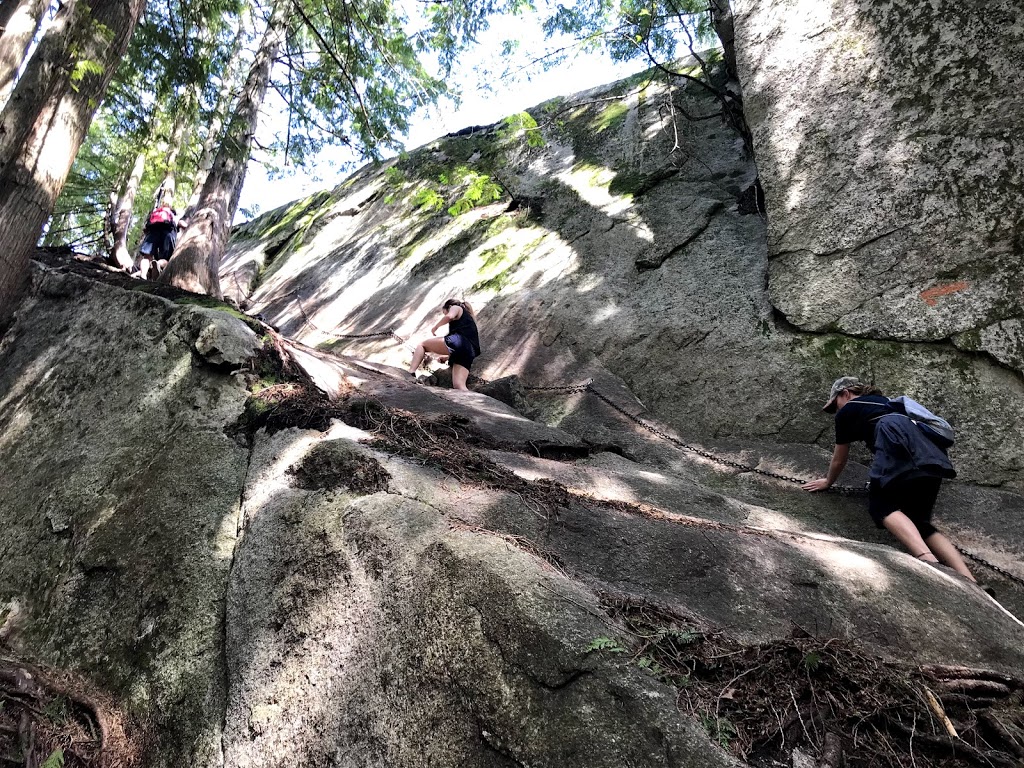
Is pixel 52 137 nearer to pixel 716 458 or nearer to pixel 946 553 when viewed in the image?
pixel 716 458

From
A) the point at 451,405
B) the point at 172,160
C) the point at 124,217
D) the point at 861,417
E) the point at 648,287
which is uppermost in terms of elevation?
the point at 172,160

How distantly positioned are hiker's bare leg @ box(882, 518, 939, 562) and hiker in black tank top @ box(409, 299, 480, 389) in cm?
488

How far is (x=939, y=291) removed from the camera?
6.09m

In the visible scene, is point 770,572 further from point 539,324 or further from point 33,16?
point 33,16

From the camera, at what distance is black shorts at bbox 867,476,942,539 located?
4746 mm

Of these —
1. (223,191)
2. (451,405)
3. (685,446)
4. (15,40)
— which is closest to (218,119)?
(223,191)

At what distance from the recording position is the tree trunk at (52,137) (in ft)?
16.8

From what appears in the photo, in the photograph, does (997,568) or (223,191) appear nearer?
(997,568)

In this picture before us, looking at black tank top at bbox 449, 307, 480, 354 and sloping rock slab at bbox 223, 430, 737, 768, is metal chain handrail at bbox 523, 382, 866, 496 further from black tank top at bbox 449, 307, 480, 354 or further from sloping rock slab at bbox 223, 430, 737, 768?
sloping rock slab at bbox 223, 430, 737, 768

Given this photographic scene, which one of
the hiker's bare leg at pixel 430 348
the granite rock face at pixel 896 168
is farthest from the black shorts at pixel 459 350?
the granite rock face at pixel 896 168

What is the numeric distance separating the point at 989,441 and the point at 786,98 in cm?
464

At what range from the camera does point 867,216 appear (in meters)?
6.62

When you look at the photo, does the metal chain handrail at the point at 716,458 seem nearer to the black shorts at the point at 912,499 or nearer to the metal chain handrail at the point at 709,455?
the metal chain handrail at the point at 709,455

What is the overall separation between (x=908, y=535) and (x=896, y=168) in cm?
412
